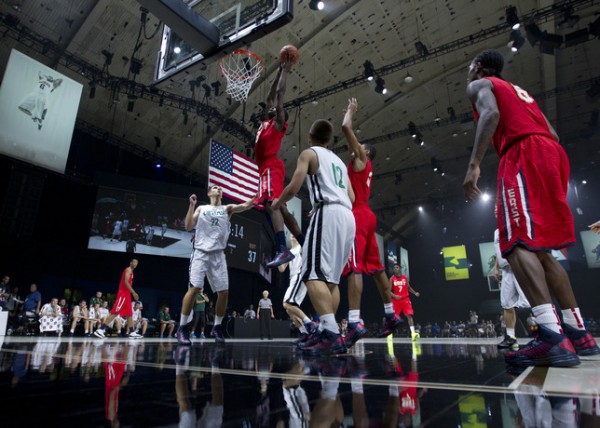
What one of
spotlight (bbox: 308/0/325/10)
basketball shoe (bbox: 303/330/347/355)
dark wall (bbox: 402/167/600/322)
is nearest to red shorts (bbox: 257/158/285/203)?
basketball shoe (bbox: 303/330/347/355)

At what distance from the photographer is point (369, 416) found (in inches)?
27.6

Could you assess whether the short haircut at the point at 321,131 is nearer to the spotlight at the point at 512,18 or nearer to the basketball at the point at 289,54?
the basketball at the point at 289,54

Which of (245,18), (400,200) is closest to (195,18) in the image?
(245,18)

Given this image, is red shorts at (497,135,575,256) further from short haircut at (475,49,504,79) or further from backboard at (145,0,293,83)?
backboard at (145,0,293,83)

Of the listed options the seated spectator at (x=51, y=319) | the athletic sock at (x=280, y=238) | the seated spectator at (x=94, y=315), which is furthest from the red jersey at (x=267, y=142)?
the seated spectator at (x=94, y=315)

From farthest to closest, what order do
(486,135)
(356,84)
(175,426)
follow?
(356,84)
(486,135)
(175,426)

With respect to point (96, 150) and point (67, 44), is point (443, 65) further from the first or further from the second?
point (96, 150)

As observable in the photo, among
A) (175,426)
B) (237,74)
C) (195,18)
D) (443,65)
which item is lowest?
(175,426)

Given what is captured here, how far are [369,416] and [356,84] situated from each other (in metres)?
12.2

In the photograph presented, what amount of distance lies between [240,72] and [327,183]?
697cm

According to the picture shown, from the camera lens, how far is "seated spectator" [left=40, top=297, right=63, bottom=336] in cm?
862

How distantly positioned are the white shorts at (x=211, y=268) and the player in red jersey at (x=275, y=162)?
0.66m

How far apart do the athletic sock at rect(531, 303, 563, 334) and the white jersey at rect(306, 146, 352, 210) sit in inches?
48.3

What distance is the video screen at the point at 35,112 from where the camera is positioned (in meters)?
7.96
